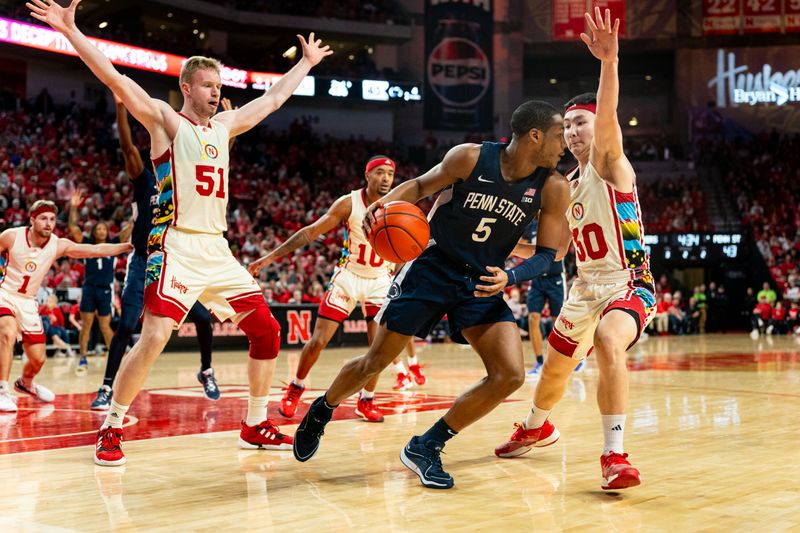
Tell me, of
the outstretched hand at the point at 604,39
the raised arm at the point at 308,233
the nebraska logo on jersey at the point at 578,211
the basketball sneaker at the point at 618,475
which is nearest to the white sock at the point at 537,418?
the basketball sneaker at the point at 618,475

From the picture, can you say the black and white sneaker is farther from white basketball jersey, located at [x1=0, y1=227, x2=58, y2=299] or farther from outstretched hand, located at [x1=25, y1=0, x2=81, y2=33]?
white basketball jersey, located at [x1=0, y1=227, x2=58, y2=299]

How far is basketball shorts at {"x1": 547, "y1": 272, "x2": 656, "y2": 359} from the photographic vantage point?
511 cm

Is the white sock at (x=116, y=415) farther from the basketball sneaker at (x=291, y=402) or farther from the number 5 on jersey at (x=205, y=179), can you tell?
the basketball sneaker at (x=291, y=402)

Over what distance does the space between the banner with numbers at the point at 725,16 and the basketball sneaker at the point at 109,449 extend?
117 ft

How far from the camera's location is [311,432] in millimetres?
5297

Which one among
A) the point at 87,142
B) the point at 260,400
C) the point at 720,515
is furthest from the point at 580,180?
the point at 87,142

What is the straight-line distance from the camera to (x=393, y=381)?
437 inches

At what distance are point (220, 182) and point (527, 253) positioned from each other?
1963 millimetres

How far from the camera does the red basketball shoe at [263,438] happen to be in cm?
604

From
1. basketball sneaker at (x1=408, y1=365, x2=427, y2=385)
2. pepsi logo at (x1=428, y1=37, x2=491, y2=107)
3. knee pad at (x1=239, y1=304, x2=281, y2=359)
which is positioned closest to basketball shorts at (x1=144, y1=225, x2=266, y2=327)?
→ knee pad at (x1=239, y1=304, x2=281, y2=359)

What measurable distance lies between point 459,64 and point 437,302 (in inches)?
1153

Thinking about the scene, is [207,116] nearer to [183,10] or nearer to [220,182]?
[220,182]

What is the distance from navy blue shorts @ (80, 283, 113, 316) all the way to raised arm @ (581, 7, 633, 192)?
10155 mm

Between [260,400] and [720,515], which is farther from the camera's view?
[260,400]
